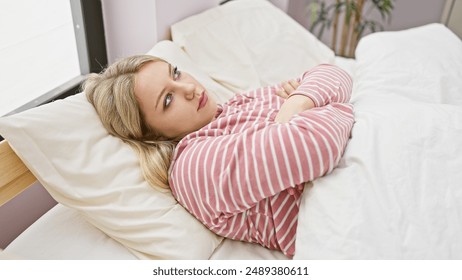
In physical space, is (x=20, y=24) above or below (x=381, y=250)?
above

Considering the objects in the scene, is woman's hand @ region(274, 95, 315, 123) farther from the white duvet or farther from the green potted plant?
the green potted plant

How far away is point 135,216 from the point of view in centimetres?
83

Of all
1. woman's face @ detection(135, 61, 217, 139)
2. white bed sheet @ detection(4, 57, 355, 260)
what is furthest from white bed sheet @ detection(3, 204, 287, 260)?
woman's face @ detection(135, 61, 217, 139)

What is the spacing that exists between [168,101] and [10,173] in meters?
0.36

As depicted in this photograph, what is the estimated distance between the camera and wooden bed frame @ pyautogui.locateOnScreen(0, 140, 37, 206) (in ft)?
2.51

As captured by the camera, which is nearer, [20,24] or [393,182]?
[393,182]

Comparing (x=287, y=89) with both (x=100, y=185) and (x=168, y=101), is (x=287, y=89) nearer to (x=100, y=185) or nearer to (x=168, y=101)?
(x=168, y=101)

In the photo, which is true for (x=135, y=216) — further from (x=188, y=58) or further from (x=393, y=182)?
(x=188, y=58)

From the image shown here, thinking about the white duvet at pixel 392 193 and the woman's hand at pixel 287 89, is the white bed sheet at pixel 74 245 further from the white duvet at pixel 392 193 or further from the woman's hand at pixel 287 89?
the woman's hand at pixel 287 89

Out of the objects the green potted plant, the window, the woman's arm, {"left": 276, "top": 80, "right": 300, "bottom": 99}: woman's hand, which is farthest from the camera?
the green potted plant

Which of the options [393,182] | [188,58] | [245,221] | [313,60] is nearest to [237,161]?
[245,221]

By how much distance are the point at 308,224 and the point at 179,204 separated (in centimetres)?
30

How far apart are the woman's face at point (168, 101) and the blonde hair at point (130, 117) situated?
0.06 ft

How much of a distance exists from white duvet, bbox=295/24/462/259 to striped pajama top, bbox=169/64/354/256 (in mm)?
47
